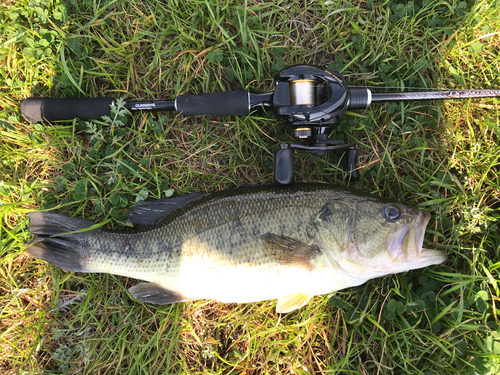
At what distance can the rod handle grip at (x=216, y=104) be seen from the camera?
2.51 m

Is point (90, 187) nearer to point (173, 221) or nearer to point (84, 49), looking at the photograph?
point (173, 221)

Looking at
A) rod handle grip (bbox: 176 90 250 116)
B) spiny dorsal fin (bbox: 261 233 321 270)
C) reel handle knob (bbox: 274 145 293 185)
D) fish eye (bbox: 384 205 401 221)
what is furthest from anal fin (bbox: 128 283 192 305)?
fish eye (bbox: 384 205 401 221)

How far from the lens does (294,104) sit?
91.0 inches

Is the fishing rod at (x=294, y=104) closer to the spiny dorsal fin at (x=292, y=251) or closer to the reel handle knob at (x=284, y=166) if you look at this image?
the reel handle knob at (x=284, y=166)

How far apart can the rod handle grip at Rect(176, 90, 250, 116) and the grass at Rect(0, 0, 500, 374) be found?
0.26 meters

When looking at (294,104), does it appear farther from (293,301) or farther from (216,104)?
(293,301)

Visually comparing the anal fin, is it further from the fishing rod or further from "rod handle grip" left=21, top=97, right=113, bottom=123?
"rod handle grip" left=21, top=97, right=113, bottom=123

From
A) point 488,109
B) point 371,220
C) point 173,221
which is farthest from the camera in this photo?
point 488,109

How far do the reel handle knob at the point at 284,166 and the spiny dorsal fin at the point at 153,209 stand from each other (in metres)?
0.74

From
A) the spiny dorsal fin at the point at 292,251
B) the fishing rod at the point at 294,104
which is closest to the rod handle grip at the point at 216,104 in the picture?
the fishing rod at the point at 294,104

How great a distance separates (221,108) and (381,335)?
241 centimetres

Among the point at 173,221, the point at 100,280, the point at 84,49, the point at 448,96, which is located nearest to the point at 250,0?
the point at 84,49

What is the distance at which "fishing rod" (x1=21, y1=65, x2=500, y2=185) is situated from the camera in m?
2.29

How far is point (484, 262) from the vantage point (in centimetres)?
255
